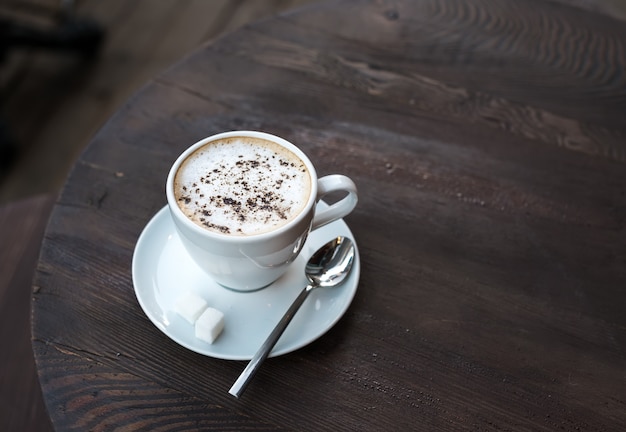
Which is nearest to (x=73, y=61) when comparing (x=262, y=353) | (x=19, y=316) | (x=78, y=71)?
(x=78, y=71)

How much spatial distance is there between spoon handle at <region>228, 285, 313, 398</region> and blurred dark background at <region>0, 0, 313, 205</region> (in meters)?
1.36

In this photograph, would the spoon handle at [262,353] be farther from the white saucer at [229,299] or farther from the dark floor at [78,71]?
the dark floor at [78,71]

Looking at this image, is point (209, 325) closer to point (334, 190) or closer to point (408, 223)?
point (334, 190)

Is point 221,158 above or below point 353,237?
above

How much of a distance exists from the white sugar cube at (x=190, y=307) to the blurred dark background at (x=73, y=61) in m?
1.29

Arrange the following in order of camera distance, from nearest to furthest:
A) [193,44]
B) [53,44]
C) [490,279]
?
1. [490,279]
2. [53,44]
3. [193,44]

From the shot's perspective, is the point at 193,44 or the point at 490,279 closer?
the point at 490,279

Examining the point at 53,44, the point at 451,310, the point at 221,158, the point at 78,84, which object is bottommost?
the point at 78,84

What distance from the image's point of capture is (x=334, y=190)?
73cm

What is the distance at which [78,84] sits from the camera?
2.16 metres

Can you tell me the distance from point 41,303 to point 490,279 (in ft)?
1.91

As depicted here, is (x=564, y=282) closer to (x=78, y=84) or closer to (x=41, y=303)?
(x=41, y=303)

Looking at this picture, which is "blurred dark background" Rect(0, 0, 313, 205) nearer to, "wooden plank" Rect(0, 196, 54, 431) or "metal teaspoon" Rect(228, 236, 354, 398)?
"wooden plank" Rect(0, 196, 54, 431)

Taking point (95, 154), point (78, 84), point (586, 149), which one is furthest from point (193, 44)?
point (586, 149)
